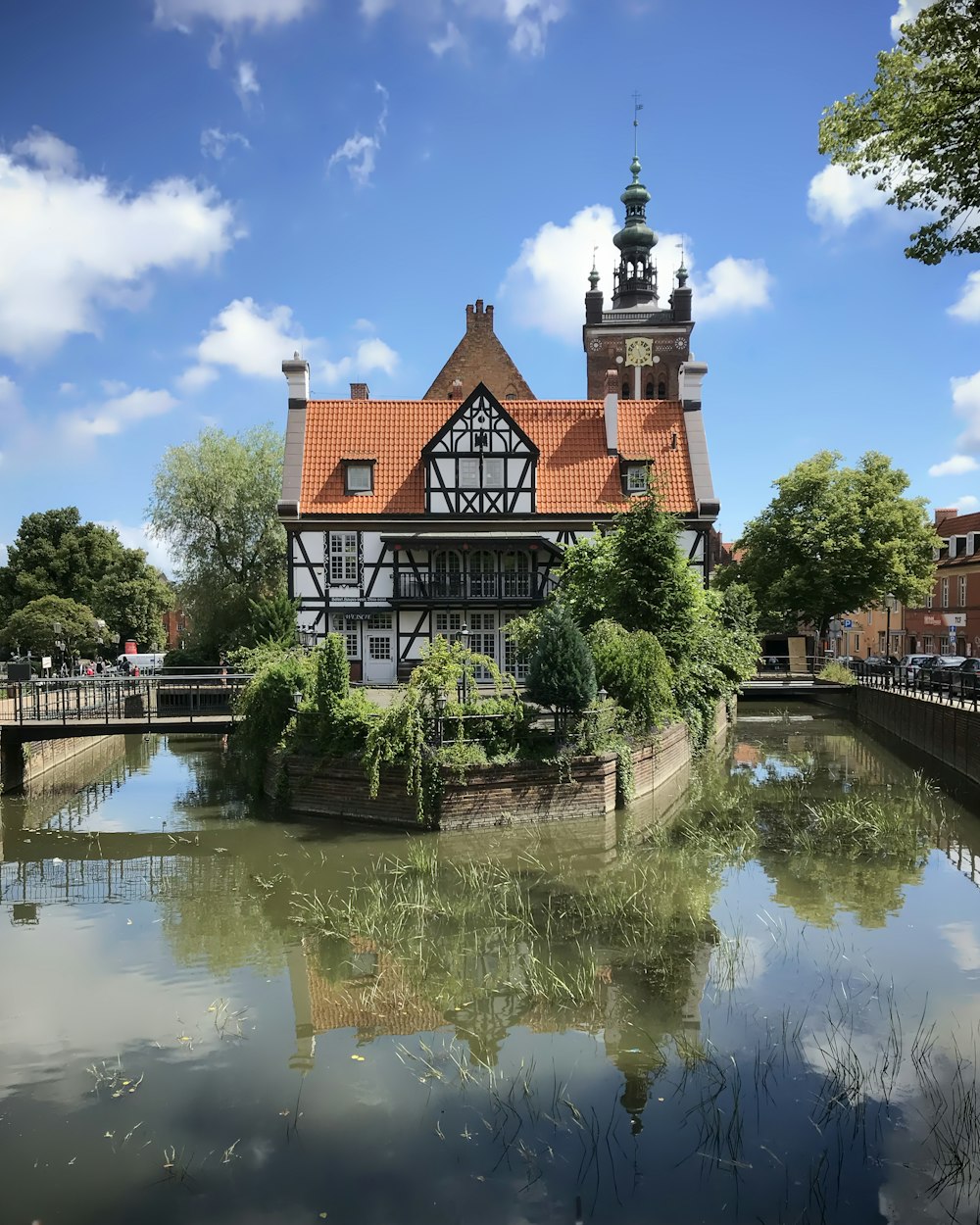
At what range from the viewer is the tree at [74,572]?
5722 centimetres

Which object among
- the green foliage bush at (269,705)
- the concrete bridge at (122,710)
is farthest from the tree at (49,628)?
the green foliage bush at (269,705)

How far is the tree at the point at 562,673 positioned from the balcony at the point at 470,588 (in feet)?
45.9

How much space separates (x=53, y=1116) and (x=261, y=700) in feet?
40.5

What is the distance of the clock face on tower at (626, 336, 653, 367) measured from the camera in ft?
187

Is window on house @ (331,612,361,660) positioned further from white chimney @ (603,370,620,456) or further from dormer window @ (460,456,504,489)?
white chimney @ (603,370,620,456)

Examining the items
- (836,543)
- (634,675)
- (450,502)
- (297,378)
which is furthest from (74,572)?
(634,675)

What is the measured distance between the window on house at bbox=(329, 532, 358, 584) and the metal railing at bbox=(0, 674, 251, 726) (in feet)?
29.9

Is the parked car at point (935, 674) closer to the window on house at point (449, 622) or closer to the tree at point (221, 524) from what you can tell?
the window on house at point (449, 622)

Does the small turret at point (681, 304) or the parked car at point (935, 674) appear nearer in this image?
the parked car at point (935, 674)

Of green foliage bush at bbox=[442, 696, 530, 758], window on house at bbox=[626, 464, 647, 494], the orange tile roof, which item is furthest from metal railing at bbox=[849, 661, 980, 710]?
green foliage bush at bbox=[442, 696, 530, 758]

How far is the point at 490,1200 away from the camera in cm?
650

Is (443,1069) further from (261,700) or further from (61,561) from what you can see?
(61,561)

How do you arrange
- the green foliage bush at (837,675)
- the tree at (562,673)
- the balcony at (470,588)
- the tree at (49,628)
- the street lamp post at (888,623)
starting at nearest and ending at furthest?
the tree at (562,673) < the balcony at (470,588) < the green foliage bush at (837,675) < the tree at (49,628) < the street lamp post at (888,623)

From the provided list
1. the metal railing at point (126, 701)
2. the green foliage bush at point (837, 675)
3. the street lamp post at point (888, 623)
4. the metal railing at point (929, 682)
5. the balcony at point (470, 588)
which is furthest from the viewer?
the street lamp post at point (888, 623)
